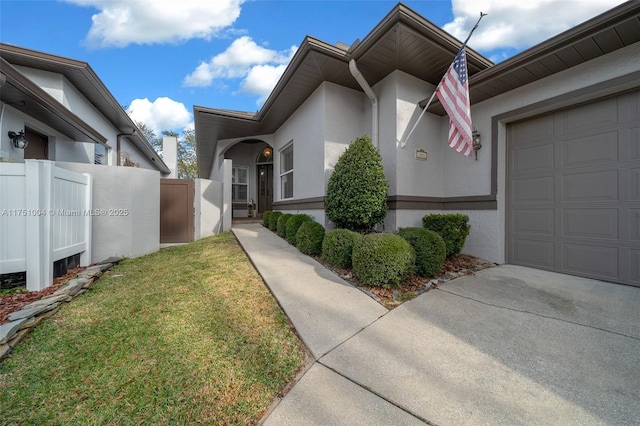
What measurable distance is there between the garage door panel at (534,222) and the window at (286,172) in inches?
219

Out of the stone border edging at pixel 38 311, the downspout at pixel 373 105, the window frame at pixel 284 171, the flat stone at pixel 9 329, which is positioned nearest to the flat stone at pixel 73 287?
the stone border edging at pixel 38 311

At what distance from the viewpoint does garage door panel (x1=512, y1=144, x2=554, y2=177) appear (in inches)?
164

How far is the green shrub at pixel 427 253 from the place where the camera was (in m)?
3.72

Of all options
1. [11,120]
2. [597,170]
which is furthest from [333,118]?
[11,120]

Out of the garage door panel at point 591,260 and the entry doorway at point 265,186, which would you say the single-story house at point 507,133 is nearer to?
the garage door panel at point 591,260

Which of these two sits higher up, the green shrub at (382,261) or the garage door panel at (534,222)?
the garage door panel at (534,222)

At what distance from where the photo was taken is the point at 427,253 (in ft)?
12.2

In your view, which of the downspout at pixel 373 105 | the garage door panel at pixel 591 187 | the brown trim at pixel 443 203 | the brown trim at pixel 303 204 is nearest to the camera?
the garage door panel at pixel 591 187

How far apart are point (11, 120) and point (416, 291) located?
7828 mm

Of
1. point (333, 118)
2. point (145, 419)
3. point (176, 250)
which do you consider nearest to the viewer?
point (145, 419)

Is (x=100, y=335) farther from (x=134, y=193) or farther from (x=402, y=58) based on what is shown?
(x=402, y=58)

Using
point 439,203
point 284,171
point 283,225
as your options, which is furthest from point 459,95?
point 284,171

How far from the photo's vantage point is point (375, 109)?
212 inches

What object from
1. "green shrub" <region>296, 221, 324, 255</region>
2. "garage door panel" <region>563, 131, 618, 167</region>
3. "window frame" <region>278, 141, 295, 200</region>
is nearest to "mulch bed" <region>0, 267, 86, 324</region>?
"green shrub" <region>296, 221, 324, 255</region>
